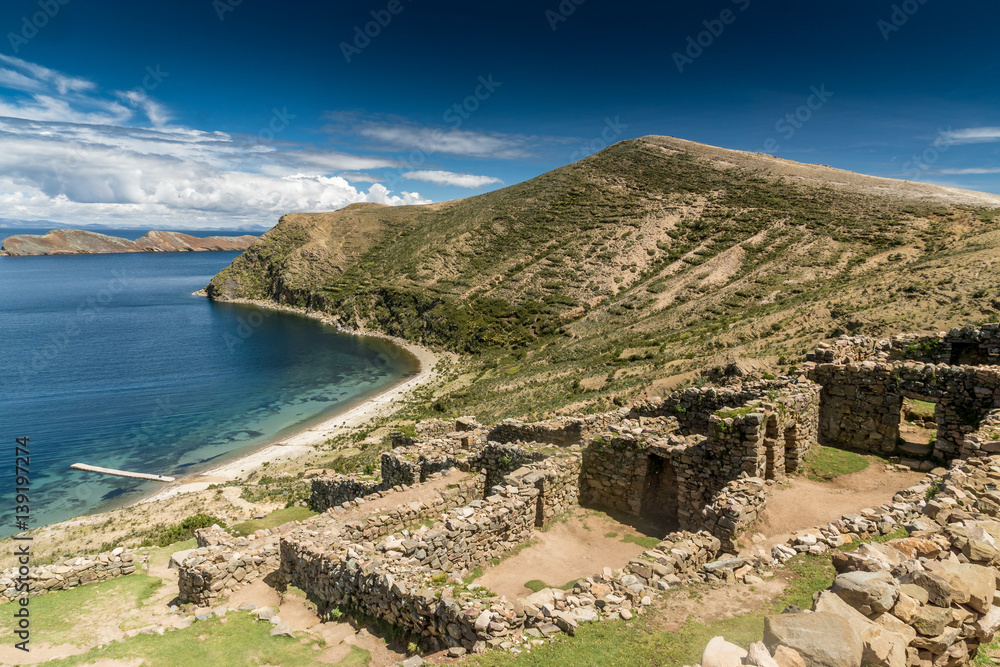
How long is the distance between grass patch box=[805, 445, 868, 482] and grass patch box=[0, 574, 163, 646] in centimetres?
1581

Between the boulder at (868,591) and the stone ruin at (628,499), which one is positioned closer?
the boulder at (868,591)

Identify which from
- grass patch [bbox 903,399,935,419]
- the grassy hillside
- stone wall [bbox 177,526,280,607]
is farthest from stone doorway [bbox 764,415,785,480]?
the grassy hillside

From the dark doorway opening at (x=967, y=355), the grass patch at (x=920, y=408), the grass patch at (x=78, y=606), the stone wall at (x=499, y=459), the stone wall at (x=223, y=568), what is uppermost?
the dark doorway opening at (x=967, y=355)

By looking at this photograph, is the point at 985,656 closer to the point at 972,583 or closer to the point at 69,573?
the point at 972,583

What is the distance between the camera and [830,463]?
1201 cm

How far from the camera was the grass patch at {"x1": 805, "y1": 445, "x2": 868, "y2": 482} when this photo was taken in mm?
11703

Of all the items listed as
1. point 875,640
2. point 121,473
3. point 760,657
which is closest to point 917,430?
point 875,640

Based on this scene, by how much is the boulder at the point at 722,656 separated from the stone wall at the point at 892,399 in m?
10.8

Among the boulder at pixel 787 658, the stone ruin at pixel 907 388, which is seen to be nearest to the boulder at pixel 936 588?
the boulder at pixel 787 658

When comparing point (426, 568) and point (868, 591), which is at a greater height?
point (868, 591)

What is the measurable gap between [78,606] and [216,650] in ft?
16.1

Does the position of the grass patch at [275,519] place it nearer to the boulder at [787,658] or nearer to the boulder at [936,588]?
the boulder at [787,658]

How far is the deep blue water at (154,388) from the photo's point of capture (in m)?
37.0

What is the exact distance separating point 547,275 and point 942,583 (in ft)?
253
